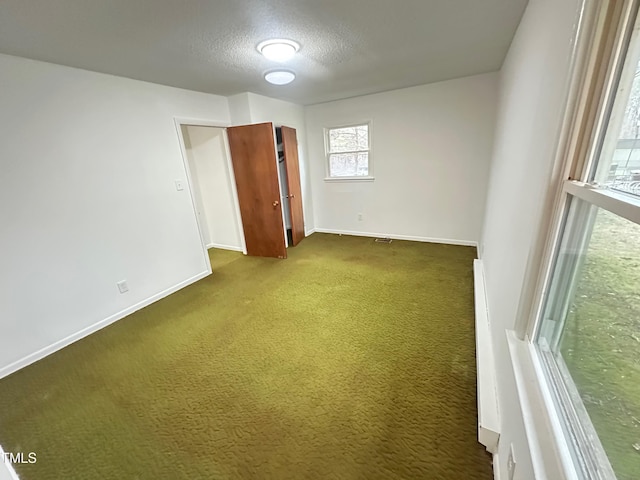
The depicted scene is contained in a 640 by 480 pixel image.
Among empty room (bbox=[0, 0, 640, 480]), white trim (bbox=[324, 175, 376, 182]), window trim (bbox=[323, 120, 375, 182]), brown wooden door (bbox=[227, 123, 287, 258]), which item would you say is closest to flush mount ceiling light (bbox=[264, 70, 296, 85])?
empty room (bbox=[0, 0, 640, 480])

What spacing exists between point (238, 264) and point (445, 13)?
3548 millimetres

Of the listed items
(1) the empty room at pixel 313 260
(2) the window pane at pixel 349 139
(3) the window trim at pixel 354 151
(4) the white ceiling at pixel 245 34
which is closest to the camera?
(1) the empty room at pixel 313 260

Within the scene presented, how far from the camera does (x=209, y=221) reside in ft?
15.3

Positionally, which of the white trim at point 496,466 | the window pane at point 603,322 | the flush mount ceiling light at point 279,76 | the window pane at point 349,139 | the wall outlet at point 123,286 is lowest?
the white trim at point 496,466

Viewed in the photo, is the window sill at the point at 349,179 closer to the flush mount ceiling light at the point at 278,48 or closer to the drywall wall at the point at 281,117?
the drywall wall at the point at 281,117

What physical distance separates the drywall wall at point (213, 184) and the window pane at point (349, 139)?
6.23ft

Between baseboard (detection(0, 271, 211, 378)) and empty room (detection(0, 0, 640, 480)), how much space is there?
0.7 inches

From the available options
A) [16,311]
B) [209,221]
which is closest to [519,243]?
[16,311]

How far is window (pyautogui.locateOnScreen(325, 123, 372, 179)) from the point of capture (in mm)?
4402

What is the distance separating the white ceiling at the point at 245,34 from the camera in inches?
60.7

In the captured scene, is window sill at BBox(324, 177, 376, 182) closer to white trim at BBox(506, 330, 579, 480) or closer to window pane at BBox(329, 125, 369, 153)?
window pane at BBox(329, 125, 369, 153)

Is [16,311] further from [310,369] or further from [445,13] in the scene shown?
[445,13]

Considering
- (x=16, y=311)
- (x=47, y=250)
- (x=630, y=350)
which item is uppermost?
(x=630, y=350)

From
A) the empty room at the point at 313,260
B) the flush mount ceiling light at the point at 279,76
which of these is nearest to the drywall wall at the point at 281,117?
the empty room at the point at 313,260
